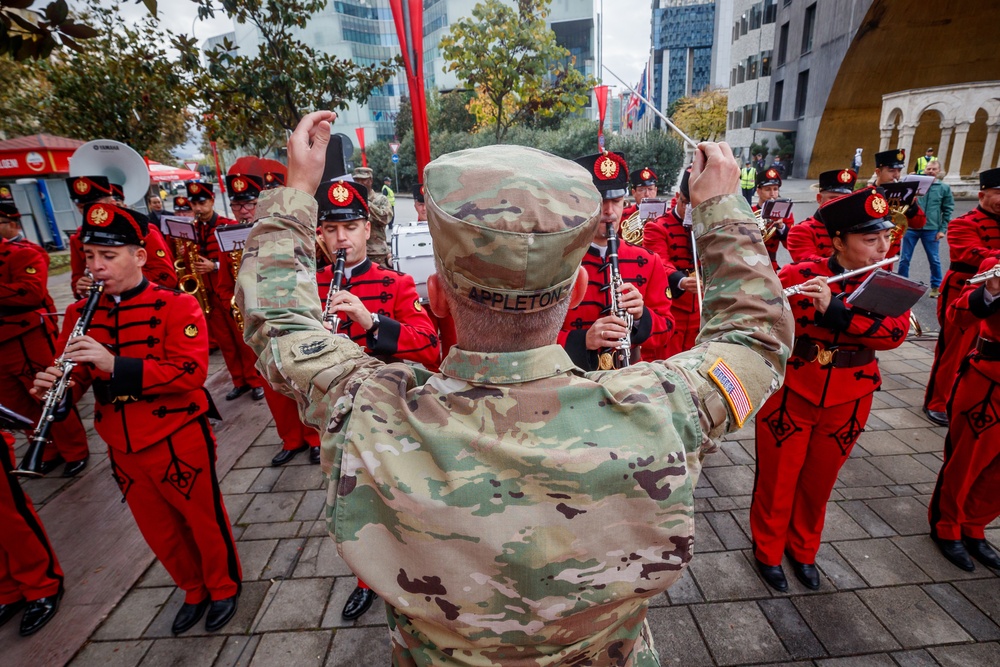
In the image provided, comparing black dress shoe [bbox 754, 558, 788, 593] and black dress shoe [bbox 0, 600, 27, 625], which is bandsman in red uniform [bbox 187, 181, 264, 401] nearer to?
black dress shoe [bbox 0, 600, 27, 625]

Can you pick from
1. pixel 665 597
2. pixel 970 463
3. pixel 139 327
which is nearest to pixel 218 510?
pixel 139 327

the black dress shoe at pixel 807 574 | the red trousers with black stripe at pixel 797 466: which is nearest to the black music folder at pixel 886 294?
the red trousers with black stripe at pixel 797 466

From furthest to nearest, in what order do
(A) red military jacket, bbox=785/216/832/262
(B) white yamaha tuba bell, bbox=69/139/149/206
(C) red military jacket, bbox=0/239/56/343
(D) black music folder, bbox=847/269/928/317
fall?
(B) white yamaha tuba bell, bbox=69/139/149/206, (A) red military jacket, bbox=785/216/832/262, (C) red military jacket, bbox=0/239/56/343, (D) black music folder, bbox=847/269/928/317

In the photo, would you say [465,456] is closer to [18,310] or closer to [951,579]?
[951,579]

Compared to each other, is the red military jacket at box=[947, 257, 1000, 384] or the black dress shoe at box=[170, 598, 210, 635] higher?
the red military jacket at box=[947, 257, 1000, 384]

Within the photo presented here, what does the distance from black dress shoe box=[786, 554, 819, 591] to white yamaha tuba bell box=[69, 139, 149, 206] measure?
7.83 metres

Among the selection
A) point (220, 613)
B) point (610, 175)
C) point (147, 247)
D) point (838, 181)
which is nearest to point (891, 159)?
point (838, 181)

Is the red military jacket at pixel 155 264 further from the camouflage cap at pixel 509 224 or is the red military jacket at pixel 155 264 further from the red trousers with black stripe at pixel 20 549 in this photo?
the camouflage cap at pixel 509 224

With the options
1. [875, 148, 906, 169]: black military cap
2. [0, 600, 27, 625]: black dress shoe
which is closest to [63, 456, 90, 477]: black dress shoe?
[0, 600, 27, 625]: black dress shoe

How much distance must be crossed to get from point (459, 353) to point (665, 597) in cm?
298

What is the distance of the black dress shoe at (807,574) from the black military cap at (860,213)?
7.20 ft

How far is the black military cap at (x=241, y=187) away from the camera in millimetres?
6648

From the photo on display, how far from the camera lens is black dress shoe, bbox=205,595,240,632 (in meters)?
3.25

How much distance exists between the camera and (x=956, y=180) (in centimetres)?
2025
